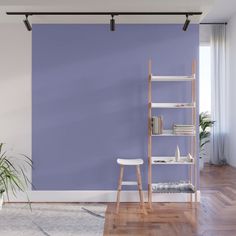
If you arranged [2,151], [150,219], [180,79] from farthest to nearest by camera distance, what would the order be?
[2,151] → [180,79] → [150,219]

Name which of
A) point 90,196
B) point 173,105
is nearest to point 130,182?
point 90,196

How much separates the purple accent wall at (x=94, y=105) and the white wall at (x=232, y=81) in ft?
9.06

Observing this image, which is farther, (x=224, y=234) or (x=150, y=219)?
Answer: (x=150, y=219)

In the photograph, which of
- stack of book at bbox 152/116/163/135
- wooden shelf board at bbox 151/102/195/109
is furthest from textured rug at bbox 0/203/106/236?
wooden shelf board at bbox 151/102/195/109

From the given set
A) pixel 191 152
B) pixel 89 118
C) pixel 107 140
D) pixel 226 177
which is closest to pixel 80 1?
pixel 89 118

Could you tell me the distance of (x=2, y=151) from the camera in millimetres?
4395

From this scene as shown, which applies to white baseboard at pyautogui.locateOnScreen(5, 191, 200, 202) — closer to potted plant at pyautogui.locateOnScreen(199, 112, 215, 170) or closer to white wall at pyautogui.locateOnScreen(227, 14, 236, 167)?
potted plant at pyautogui.locateOnScreen(199, 112, 215, 170)

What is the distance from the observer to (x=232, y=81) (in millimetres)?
6816

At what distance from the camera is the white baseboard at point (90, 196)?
4.32 meters

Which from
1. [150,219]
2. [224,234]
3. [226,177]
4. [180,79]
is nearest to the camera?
[224,234]

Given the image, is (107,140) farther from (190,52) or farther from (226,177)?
(226,177)

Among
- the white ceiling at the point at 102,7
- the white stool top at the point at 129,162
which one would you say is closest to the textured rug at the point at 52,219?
the white stool top at the point at 129,162

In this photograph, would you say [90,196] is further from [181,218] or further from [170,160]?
[181,218]

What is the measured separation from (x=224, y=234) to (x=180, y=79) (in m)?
1.97
